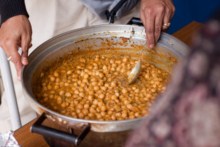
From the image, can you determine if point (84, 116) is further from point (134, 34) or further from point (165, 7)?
point (165, 7)

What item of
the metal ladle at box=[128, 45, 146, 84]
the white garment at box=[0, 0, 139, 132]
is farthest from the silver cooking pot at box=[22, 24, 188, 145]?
the white garment at box=[0, 0, 139, 132]

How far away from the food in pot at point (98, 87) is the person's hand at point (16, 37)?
9 cm

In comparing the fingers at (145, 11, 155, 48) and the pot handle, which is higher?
the pot handle

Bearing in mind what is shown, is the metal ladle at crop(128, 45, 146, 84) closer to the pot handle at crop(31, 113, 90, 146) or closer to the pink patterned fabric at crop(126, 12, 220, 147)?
the pot handle at crop(31, 113, 90, 146)

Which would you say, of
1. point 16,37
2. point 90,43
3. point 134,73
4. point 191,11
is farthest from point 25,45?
point 191,11

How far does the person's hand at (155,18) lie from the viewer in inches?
40.8

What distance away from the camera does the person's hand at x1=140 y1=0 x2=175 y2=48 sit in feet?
3.40

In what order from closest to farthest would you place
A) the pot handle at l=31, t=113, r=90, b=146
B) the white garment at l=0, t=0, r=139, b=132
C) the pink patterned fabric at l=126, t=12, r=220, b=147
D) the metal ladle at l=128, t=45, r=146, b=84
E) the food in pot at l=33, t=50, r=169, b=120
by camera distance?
the pink patterned fabric at l=126, t=12, r=220, b=147 → the pot handle at l=31, t=113, r=90, b=146 → the food in pot at l=33, t=50, r=169, b=120 → the metal ladle at l=128, t=45, r=146, b=84 → the white garment at l=0, t=0, r=139, b=132

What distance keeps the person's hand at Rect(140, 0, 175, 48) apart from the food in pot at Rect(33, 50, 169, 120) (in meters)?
0.11

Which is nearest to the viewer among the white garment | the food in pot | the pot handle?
the pot handle

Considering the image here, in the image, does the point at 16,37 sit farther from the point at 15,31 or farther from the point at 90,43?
the point at 90,43

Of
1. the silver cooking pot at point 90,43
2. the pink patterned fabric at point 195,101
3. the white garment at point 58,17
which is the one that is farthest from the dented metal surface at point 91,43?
the pink patterned fabric at point 195,101

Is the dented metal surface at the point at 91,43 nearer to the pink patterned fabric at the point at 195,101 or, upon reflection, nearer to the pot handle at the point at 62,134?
the pot handle at the point at 62,134

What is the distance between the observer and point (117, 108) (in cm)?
89
